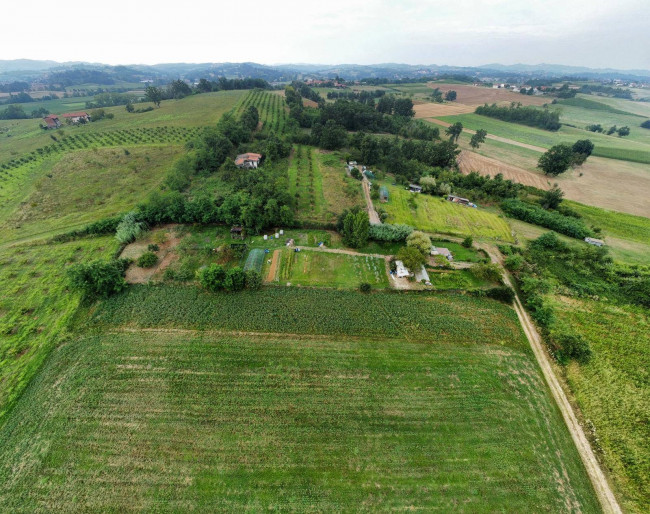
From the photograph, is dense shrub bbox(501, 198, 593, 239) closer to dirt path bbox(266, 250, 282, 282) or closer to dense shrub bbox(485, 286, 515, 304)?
dense shrub bbox(485, 286, 515, 304)

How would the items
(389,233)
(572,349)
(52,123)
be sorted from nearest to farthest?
(572,349)
(389,233)
(52,123)

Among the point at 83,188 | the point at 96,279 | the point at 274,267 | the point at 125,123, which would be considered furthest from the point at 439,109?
the point at 96,279

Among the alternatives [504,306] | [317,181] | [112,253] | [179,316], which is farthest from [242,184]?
[504,306]

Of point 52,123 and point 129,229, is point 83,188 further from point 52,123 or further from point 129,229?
point 52,123

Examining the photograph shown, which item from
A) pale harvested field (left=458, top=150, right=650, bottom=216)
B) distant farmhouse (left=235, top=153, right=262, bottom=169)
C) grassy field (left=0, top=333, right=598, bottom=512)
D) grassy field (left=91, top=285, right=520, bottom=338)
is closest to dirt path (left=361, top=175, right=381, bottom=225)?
grassy field (left=91, top=285, right=520, bottom=338)

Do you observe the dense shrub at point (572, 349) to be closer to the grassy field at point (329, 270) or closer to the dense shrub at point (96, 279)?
the grassy field at point (329, 270)

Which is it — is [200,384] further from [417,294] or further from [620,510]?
[620,510]
